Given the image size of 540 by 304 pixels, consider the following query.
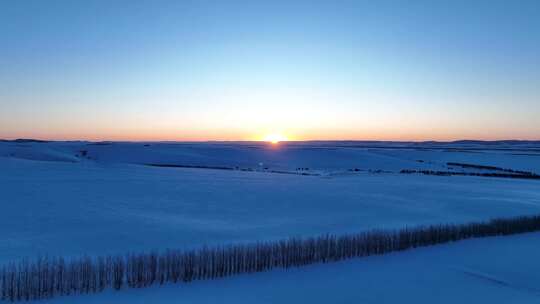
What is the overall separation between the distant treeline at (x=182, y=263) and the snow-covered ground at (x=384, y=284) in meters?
0.22

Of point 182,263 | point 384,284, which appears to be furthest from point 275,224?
point 182,263

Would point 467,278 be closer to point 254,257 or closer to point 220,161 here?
point 254,257

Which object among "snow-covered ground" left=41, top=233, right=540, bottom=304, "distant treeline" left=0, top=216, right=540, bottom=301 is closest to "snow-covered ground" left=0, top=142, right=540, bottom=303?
"snow-covered ground" left=41, top=233, right=540, bottom=304

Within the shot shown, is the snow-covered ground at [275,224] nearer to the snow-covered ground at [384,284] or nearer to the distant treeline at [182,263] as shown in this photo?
the snow-covered ground at [384,284]

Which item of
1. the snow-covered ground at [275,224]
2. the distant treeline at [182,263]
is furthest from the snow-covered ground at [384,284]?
the distant treeline at [182,263]

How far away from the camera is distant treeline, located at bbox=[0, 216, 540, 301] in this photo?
796 centimetres

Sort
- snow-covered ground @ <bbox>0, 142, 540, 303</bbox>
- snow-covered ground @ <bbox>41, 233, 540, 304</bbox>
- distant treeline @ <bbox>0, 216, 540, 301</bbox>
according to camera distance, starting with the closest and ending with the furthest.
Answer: distant treeline @ <bbox>0, 216, 540, 301</bbox>
snow-covered ground @ <bbox>41, 233, 540, 304</bbox>
snow-covered ground @ <bbox>0, 142, 540, 303</bbox>

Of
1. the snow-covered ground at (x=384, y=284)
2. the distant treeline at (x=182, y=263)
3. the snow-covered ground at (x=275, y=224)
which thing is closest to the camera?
the distant treeline at (x=182, y=263)

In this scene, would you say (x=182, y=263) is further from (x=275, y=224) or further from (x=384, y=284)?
(x=275, y=224)

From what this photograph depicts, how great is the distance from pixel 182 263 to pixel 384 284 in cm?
428

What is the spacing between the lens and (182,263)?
9.08 m

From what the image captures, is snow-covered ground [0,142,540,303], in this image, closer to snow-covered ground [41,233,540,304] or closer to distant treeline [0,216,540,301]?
snow-covered ground [41,233,540,304]

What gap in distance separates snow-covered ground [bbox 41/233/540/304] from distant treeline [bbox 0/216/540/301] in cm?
22

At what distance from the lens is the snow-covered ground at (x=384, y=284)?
8445 mm
